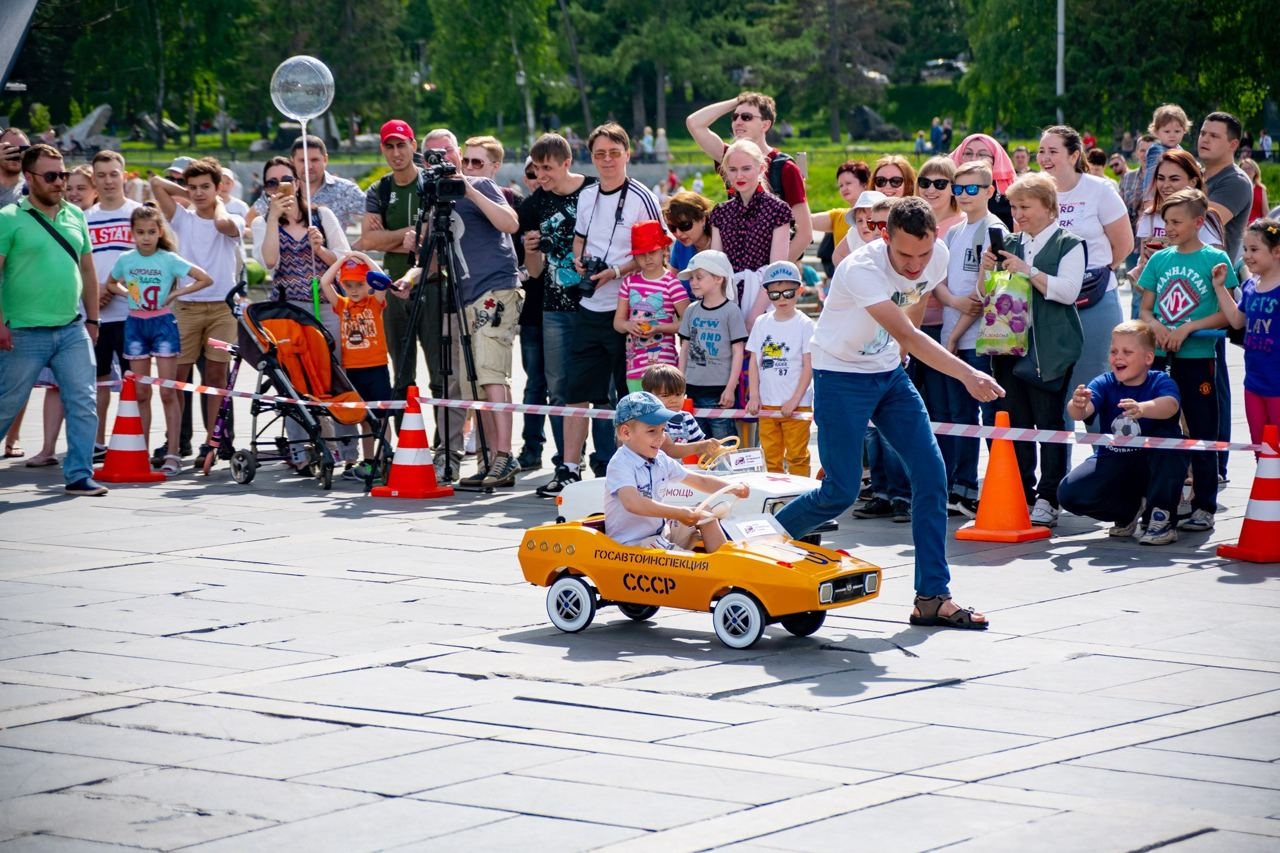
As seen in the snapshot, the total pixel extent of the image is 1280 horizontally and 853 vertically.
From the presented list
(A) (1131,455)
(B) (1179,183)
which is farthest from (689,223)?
(A) (1131,455)

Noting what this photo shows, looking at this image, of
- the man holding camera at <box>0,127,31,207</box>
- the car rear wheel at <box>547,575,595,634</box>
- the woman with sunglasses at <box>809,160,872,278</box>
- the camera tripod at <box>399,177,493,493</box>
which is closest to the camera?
Result: the car rear wheel at <box>547,575,595,634</box>

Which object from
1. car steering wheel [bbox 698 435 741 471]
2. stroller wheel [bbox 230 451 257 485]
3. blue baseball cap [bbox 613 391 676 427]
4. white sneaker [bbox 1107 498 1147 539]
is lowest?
white sneaker [bbox 1107 498 1147 539]

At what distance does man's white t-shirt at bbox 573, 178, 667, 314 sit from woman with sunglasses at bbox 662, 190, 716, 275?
99mm

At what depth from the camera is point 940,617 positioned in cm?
805

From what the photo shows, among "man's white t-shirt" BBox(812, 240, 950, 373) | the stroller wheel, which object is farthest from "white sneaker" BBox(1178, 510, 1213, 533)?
the stroller wheel

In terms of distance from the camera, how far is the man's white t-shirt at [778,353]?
1080 centimetres

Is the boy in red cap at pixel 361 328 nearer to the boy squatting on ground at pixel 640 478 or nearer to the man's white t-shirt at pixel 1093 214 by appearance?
the man's white t-shirt at pixel 1093 214

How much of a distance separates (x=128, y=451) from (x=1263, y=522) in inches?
301

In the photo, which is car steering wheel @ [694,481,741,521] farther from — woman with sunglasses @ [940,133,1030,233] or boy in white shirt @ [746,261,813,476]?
woman with sunglasses @ [940,133,1030,233]

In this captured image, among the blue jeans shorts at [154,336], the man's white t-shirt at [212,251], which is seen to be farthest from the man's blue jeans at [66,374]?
the man's white t-shirt at [212,251]

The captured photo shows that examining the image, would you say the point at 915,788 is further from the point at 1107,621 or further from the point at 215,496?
the point at 215,496

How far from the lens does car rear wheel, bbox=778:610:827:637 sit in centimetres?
793

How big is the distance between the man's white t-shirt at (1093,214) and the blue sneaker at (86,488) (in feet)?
21.1

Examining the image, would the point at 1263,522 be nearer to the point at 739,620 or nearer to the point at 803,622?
the point at 803,622
